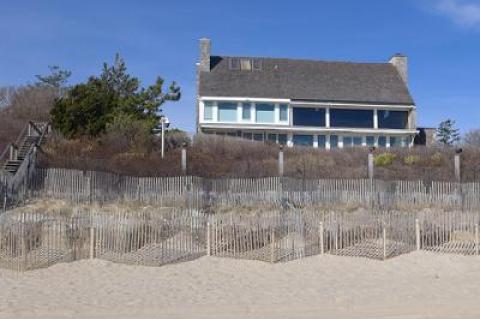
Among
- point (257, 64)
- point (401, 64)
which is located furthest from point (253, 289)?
point (401, 64)

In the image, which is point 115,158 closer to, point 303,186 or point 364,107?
point 303,186

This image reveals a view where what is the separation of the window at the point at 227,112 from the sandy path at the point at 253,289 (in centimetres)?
2363

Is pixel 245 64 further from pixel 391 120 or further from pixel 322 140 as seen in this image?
pixel 391 120

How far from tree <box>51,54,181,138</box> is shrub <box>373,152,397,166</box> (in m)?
11.6

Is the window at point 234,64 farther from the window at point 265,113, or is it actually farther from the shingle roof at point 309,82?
the window at point 265,113

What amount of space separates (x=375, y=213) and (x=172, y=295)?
887cm

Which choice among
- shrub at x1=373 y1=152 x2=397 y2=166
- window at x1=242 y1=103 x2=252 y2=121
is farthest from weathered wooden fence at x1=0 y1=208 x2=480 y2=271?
window at x1=242 y1=103 x2=252 y2=121

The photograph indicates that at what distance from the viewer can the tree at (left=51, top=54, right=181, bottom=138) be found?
31156mm

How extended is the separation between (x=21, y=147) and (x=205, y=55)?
20629 mm

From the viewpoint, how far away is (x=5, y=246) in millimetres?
17641

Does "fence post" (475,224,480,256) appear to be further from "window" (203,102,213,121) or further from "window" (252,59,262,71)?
"window" (252,59,262,71)

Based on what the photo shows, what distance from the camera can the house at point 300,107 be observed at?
138ft

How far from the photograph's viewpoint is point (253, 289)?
15.8 meters

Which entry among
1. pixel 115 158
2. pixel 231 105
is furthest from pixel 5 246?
pixel 231 105
